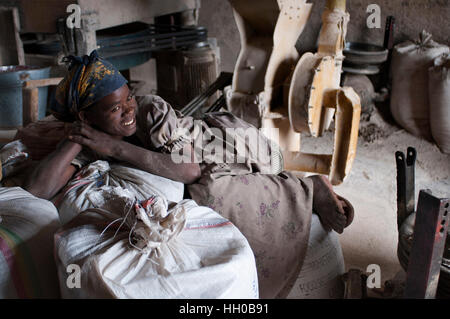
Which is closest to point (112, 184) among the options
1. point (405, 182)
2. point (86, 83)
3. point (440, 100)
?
point (86, 83)

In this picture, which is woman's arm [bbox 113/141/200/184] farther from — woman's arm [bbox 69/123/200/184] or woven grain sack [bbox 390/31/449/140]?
woven grain sack [bbox 390/31/449/140]

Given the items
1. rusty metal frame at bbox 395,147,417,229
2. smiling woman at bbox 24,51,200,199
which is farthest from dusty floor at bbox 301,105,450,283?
smiling woman at bbox 24,51,200,199

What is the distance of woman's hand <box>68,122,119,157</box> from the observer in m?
1.70

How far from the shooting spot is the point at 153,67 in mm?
5691

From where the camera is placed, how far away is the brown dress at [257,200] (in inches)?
68.5

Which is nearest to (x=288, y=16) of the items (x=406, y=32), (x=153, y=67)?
(x=406, y=32)

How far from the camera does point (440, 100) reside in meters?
3.73

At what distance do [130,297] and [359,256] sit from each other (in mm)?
1835

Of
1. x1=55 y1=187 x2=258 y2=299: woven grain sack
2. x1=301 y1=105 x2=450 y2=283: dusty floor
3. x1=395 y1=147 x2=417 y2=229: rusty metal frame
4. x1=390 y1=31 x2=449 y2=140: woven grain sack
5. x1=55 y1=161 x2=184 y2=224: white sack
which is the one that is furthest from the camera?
x1=390 y1=31 x2=449 y2=140: woven grain sack

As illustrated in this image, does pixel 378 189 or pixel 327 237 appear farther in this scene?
pixel 378 189

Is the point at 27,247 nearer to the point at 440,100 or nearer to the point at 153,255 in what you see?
the point at 153,255

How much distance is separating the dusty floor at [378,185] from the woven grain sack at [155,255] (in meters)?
1.31

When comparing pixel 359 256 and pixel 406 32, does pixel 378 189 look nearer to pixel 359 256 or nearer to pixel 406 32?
pixel 359 256

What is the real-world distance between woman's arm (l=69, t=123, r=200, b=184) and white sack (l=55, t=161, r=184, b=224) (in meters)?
0.03
